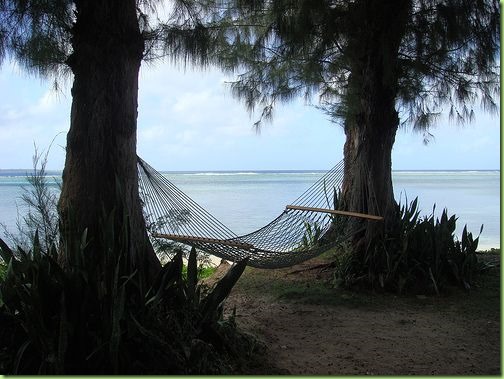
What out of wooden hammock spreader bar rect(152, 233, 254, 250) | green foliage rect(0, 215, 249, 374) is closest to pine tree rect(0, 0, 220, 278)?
green foliage rect(0, 215, 249, 374)

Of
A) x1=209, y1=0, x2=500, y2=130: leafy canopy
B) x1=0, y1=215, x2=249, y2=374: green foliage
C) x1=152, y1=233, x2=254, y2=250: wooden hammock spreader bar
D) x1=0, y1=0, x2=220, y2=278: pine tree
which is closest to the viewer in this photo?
x1=0, y1=215, x2=249, y2=374: green foliage

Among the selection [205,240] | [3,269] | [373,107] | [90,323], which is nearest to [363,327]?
[205,240]

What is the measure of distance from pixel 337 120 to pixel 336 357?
2275 millimetres

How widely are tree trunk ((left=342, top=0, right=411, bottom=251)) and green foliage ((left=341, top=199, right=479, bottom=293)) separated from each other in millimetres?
112

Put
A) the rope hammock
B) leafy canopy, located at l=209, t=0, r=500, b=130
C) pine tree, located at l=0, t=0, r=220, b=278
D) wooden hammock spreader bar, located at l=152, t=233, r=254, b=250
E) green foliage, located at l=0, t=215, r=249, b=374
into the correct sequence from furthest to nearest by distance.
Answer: leafy canopy, located at l=209, t=0, r=500, b=130 → wooden hammock spreader bar, located at l=152, t=233, r=254, b=250 → the rope hammock → pine tree, located at l=0, t=0, r=220, b=278 → green foliage, located at l=0, t=215, r=249, b=374

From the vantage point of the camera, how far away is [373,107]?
3930 millimetres

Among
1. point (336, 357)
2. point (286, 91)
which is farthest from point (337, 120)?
point (336, 357)

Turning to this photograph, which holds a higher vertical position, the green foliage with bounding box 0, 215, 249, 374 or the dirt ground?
the green foliage with bounding box 0, 215, 249, 374

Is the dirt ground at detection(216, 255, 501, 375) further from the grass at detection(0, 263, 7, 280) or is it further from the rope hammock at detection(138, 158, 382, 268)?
the grass at detection(0, 263, 7, 280)

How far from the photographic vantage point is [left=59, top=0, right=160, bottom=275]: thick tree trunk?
7.52 feet

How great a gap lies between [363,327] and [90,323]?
1.62 metres

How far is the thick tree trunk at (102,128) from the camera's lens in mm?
2291

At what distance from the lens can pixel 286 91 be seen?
4.75m

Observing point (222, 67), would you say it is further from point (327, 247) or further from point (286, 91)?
point (327, 247)
